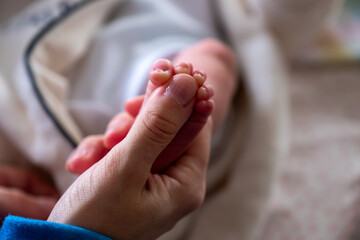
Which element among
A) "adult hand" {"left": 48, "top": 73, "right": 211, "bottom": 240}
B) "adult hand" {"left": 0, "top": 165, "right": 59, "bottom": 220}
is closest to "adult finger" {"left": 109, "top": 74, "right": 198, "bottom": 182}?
"adult hand" {"left": 48, "top": 73, "right": 211, "bottom": 240}

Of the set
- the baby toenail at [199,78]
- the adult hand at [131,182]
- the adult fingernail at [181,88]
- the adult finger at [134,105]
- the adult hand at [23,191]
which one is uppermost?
the baby toenail at [199,78]

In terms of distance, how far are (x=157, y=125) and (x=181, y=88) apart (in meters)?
0.04

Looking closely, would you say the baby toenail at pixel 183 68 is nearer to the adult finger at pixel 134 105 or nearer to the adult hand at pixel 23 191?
the adult finger at pixel 134 105

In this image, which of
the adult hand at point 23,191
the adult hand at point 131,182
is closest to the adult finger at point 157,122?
the adult hand at point 131,182

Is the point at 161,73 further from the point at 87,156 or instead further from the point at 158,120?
the point at 87,156

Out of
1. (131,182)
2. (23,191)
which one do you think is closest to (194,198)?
(131,182)

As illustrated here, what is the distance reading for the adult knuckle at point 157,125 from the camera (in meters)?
0.34

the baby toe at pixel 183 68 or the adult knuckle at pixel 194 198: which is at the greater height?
the baby toe at pixel 183 68

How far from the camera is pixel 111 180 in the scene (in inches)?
13.4

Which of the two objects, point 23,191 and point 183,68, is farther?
point 23,191

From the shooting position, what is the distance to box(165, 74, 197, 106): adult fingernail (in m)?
0.34

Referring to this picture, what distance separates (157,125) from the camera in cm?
34

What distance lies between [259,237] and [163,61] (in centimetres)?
45

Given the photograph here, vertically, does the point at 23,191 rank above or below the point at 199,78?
below
